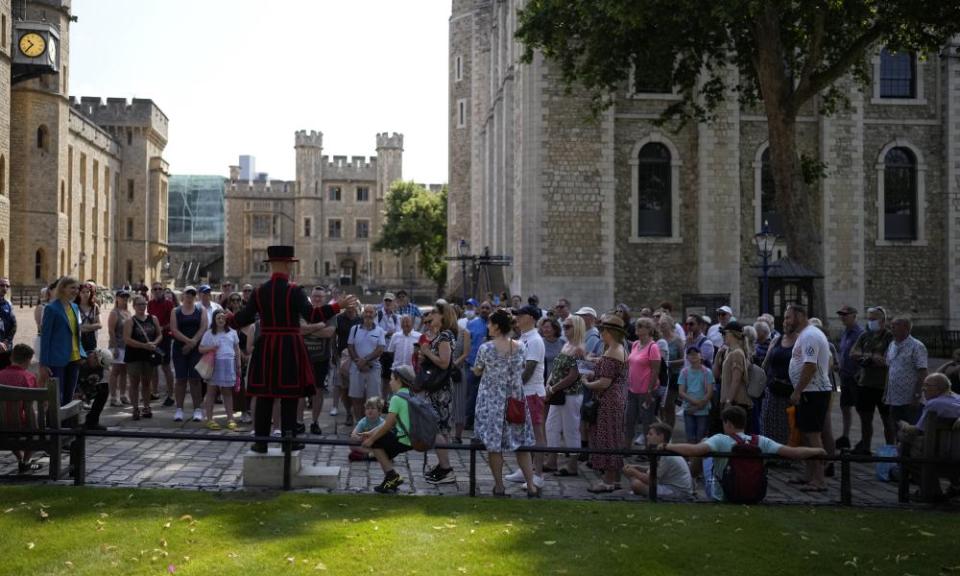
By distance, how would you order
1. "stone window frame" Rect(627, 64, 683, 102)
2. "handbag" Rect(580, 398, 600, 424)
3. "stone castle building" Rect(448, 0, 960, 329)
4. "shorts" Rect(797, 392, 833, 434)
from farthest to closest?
"stone window frame" Rect(627, 64, 683, 102) < "stone castle building" Rect(448, 0, 960, 329) < "shorts" Rect(797, 392, 833, 434) < "handbag" Rect(580, 398, 600, 424)

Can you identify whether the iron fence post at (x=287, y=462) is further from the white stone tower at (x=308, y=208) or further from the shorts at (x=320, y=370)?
the white stone tower at (x=308, y=208)

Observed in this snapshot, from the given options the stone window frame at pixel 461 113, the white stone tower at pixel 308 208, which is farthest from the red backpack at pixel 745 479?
the white stone tower at pixel 308 208

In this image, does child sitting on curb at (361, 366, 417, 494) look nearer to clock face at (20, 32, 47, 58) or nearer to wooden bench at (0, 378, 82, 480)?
wooden bench at (0, 378, 82, 480)

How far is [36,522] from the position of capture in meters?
6.98

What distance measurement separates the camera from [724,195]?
27734 mm

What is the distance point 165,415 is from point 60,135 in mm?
43745

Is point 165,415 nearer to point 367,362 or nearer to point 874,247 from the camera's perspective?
point 367,362

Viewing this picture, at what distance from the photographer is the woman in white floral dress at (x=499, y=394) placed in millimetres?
8398

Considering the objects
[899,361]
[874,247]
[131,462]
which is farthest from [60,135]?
[899,361]

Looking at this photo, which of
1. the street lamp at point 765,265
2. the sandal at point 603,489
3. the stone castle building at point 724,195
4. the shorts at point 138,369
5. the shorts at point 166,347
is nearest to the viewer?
the sandal at point 603,489

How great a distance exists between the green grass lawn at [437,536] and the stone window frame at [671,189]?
66.7 ft

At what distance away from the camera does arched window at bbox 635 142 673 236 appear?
2811 cm

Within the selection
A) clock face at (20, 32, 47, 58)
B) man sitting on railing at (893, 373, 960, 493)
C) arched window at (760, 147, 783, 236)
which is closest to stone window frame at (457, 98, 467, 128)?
clock face at (20, 32, 47, 58)

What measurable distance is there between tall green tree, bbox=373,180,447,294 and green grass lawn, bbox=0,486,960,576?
213 feet
